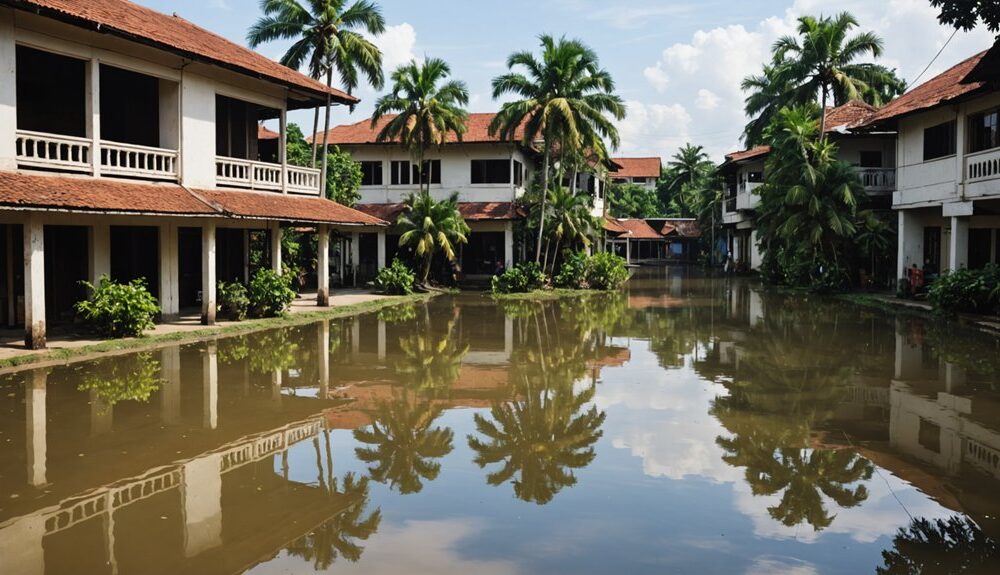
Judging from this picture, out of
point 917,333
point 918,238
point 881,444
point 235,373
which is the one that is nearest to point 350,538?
point 881,444

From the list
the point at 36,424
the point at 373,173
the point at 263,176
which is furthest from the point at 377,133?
the point at 36,424

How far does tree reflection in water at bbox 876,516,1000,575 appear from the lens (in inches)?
235

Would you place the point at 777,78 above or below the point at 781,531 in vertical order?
above

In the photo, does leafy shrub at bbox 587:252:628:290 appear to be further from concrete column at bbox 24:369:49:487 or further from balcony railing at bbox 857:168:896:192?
concrete column at bbox 24:369:49:487

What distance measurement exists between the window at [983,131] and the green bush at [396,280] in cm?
1928

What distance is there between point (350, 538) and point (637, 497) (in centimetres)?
271

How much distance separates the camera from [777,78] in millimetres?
40844

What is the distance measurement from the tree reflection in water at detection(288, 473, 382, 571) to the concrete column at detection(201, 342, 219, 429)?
143 inches

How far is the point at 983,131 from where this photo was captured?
2352cm

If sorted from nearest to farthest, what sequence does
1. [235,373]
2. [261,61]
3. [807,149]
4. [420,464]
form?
[420,464]
[235,373]
[261,61]
[807,149]

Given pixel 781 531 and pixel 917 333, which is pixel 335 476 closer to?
pixel 781 531

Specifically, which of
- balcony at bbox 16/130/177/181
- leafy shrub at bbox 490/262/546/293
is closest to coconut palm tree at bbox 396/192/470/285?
leafy shrub at bbox 490/262/546/293

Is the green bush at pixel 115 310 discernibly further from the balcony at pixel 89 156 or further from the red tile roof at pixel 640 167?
the red tile roof at pixel 640 167

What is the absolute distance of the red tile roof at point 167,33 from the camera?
15.5m
